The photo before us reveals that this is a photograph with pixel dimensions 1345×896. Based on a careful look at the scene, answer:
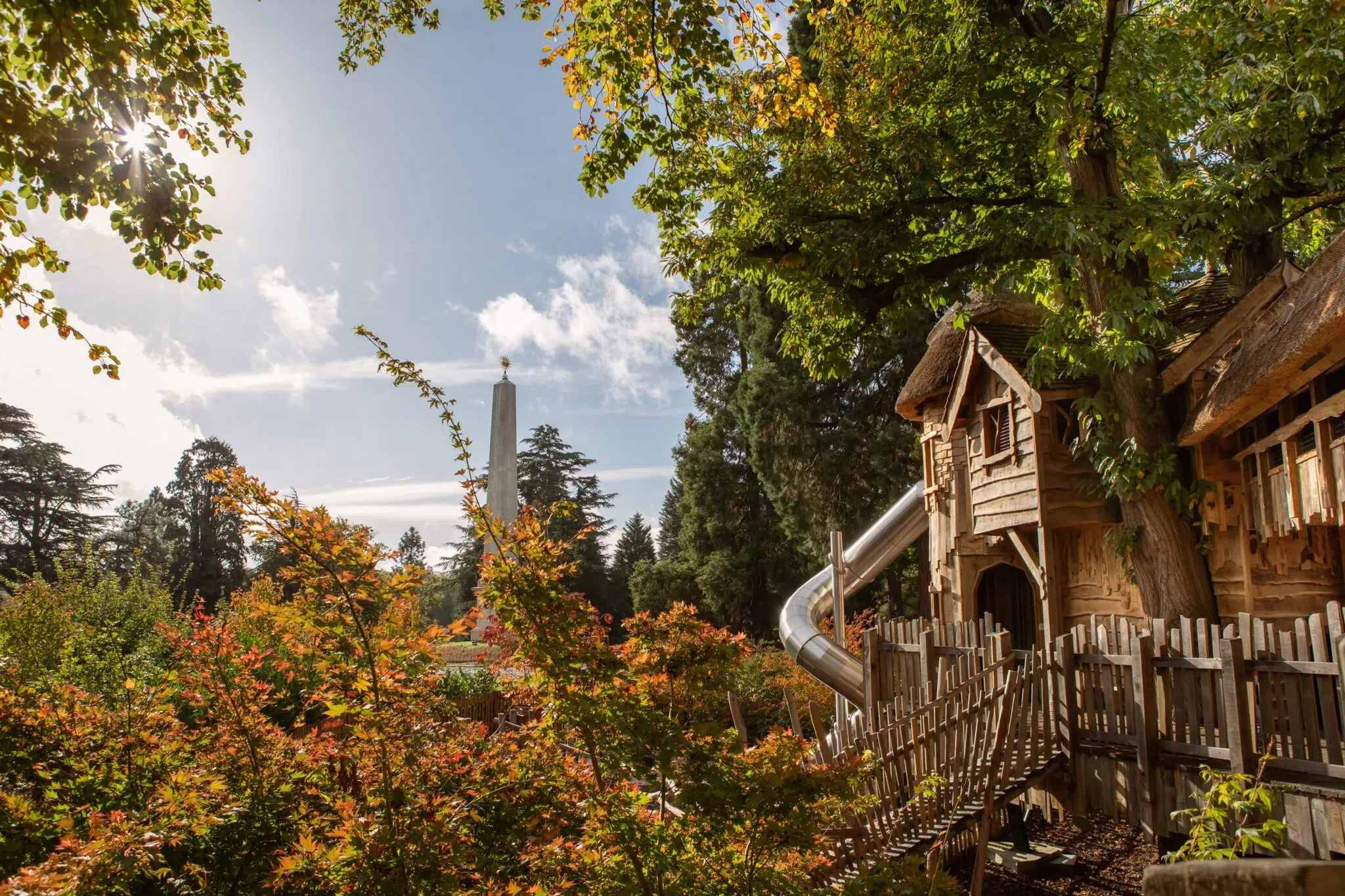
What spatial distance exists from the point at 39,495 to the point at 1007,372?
1759 inches

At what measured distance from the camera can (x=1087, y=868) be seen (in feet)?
24.4

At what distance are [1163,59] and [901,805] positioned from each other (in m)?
10.3

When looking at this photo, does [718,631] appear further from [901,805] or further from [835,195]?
[835,195]

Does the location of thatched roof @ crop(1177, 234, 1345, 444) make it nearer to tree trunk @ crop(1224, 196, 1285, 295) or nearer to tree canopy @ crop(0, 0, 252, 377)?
tree trunk @ crop(1224, 196, 1285, 295)

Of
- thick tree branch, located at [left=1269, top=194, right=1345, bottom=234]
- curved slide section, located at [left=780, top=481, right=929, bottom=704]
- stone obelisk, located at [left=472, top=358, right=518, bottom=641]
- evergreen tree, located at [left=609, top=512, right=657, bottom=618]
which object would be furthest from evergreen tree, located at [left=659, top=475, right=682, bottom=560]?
thick tree branch, located at [left=1269, top=194, right=1345, bottom=234]

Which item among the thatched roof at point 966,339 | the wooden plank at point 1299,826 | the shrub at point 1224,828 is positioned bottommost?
the wooden plank at point 1299,826

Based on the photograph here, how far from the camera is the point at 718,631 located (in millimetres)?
4613

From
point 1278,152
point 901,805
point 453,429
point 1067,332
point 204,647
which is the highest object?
point 1278,152

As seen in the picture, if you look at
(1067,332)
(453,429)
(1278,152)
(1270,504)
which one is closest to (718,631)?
(453,429)

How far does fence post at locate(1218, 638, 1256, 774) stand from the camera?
6035mm

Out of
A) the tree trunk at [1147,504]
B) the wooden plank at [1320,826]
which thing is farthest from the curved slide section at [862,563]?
the wooden plank at [1320,826]

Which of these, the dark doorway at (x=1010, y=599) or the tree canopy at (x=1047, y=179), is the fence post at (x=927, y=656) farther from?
the dark doorway at (x=1010, y=599)

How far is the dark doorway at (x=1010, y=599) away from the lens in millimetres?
17172

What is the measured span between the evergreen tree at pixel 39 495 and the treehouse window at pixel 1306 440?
44.8 meters
